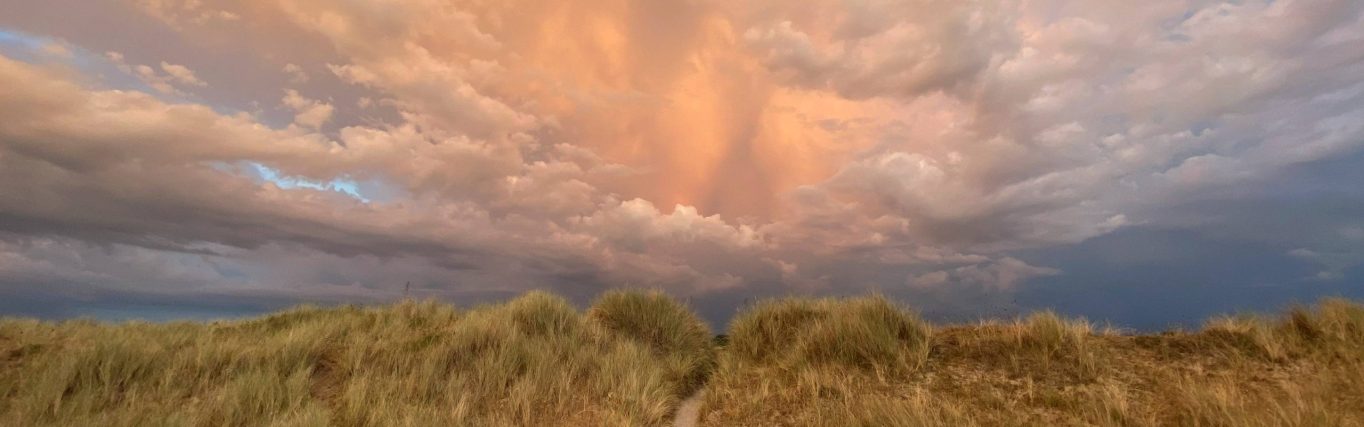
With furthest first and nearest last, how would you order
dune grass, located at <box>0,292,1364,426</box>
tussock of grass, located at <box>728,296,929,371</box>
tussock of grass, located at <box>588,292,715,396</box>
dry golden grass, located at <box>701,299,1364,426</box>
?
tussock of grass, located at <box>588,292,715,396</box> → tussock of grass, located at <box>728,296,929,371</box> → dune grass, located at <box>0,292,1364,426</box> → dry golden grass, located at <box>701,299,1364,426</box>

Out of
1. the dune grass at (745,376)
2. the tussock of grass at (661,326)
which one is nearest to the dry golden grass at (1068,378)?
the dune grass at (745,376)

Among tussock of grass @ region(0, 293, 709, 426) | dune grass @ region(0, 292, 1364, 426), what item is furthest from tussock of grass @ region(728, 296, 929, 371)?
tussock of grass @ region(0, 293, 709, 426)

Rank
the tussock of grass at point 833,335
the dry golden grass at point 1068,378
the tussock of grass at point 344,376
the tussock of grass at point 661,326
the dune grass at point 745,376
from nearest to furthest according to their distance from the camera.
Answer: the dry golden grass at point 1068,378 < the dune grass at point 745,376 < the tussock of grass at point 344,376 < the tussock of grass at point 833,335 < the tussock of grass at point 661,326

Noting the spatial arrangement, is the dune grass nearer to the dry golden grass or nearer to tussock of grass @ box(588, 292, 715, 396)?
the dry golden grass

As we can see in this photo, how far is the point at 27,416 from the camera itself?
27.5 ft

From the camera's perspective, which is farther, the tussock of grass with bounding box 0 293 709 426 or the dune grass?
the tussock of grass with bounding box 0 293 709 426

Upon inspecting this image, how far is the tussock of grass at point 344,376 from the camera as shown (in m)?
8.56

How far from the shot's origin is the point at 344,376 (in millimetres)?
10156

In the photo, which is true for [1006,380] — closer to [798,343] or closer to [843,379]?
[843,379]

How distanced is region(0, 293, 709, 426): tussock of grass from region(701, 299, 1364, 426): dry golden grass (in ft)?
6.37

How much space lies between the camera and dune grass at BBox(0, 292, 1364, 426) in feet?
24.8

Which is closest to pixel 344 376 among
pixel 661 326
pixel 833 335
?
pixel 661 326

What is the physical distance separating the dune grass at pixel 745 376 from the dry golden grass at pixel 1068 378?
3 cm

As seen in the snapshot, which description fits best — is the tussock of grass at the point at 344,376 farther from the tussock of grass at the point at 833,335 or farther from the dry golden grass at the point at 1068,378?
the dry golden grass at the point at 1068,378
